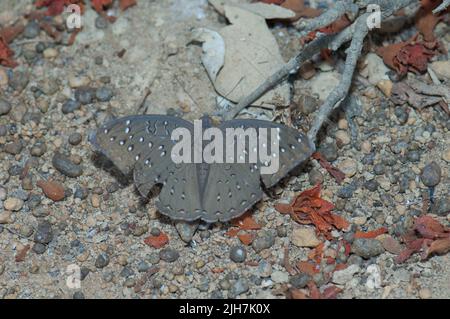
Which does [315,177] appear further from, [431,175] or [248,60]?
[248,60]

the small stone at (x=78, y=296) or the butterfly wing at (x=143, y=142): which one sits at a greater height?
the butterfly wing at (x=143, y=142)

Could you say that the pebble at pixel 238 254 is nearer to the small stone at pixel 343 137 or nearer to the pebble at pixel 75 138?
the small stone at pixel 343 137

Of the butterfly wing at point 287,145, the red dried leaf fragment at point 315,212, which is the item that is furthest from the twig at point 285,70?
the red dried leaf fragment at point 315,212

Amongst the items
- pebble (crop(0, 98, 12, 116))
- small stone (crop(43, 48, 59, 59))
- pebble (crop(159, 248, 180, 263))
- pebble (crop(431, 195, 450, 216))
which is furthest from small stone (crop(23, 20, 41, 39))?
pebble (crop(431, 195, 450, 216))

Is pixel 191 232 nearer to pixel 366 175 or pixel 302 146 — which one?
pixel 302 146

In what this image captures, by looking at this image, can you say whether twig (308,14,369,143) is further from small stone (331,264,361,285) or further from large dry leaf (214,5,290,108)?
small stone (331,264,361,285)

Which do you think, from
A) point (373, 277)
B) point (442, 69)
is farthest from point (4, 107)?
point (442, 69)
